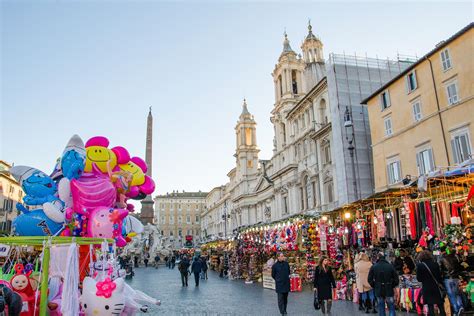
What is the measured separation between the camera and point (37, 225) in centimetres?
862

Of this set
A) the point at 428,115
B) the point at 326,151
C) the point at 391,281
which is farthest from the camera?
the point at 326,151

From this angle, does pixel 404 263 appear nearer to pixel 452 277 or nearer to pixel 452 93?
pixel 452 277

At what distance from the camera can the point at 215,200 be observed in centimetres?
8656

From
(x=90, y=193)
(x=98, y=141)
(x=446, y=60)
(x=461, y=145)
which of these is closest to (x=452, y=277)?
(x=90, y=193)

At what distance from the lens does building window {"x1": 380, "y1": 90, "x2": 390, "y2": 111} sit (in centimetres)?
2240

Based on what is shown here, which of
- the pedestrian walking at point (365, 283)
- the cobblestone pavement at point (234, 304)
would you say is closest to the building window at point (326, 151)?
the cobblestone pavement at point (234, 304)

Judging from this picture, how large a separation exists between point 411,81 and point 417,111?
1745mm

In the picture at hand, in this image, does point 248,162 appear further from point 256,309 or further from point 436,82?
point 256,309

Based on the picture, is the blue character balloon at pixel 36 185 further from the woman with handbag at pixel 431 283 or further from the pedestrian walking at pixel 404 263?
the pedestrian walking at pixel 404 263

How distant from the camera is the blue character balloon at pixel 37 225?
8.62m

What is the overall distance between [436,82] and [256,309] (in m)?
14.0

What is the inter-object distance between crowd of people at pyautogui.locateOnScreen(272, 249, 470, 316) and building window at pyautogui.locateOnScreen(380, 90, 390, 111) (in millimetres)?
13029

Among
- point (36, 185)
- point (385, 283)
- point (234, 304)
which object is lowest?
point (234, 304)

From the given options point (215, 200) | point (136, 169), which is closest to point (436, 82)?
point (136, 169)
